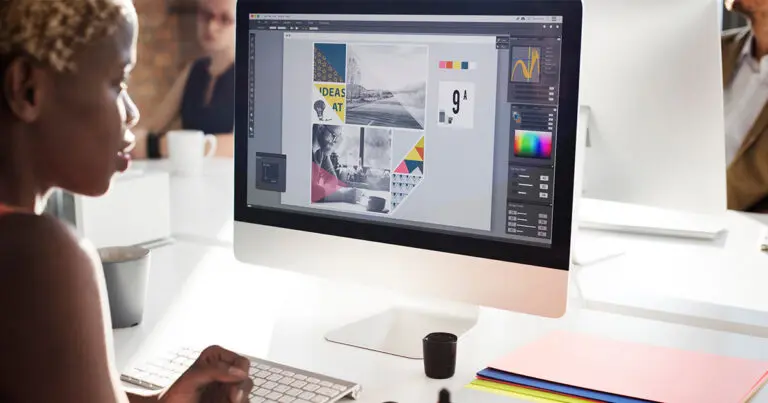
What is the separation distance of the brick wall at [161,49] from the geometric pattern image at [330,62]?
2.94 metres

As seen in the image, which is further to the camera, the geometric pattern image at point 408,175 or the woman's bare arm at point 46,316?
the geometric pattern image at point 408,175

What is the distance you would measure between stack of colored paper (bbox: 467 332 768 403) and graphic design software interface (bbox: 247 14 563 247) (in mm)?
182

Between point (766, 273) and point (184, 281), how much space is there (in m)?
1.11

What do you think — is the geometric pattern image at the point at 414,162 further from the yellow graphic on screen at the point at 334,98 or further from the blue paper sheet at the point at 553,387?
the blue paper sheet at the point at 553,387

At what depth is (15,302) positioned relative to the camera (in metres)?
0.60

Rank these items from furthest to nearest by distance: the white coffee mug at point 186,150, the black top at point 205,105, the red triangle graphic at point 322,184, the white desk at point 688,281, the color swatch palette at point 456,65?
1. the black top at point 205,105
2. the white coffee mug at point 186,150
3. the white desk at point 688,281
4. the red triangle graphic at point 322,184
5. the color swatch palette at point 456,65

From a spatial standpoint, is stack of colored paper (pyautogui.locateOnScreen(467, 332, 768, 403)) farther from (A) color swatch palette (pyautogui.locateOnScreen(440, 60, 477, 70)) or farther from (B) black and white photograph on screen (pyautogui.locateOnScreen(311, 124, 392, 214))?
(A) color swatch palette (pyautogui.locateOnScreen(440, 60, 477, 70))

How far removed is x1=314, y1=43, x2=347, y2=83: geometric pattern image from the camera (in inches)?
50.9

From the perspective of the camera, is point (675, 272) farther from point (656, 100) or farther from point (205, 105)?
point (205, 105)

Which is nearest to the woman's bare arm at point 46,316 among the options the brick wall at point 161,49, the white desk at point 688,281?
the white desk at point 688,281

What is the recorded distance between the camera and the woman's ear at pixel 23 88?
60cm

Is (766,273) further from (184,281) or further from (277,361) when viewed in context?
(184,281)

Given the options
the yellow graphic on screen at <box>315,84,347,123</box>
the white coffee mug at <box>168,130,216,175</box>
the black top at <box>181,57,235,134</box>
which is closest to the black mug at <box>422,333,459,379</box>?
the yellow graphic on screen at <box>315,84,347,123</box>

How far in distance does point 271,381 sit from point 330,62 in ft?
1.60
